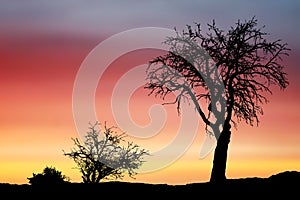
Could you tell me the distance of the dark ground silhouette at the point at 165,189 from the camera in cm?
4172

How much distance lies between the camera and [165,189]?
1784 inches

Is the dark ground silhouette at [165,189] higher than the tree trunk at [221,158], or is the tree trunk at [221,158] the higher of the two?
the tree trunk at [221,158]

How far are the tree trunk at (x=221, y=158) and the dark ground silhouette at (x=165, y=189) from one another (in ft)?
3.16

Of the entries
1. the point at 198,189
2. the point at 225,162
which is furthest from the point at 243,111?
the point at 198,189

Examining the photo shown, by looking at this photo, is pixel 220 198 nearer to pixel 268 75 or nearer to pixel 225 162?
pixel 225 162

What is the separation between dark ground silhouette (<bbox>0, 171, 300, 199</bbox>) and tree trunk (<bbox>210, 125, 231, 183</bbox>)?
964 mm

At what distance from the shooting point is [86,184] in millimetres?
47844

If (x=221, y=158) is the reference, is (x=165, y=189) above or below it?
below

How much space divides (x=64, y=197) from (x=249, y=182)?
15580 mm

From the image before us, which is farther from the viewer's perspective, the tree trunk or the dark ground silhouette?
the tree trunk

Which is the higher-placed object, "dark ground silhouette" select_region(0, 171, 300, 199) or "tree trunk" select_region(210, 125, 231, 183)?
"tree trunk" select_region(210, 125, 231, 183)

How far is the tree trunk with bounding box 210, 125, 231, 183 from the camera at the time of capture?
4862cm

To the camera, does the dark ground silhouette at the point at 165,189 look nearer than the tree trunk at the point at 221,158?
Yes

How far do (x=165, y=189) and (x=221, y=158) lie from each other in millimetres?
6291
